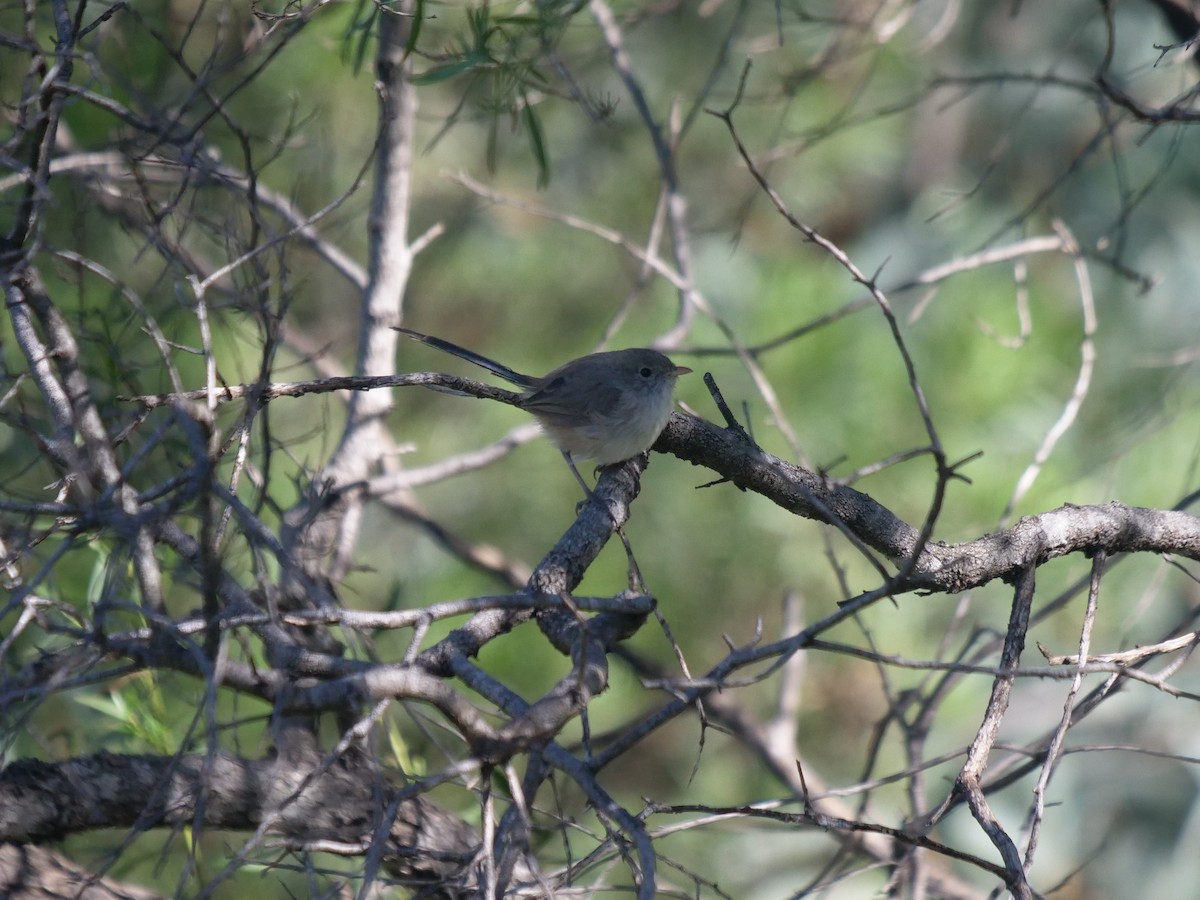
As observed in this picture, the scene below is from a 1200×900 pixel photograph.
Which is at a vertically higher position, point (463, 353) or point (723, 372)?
point (723, 372)

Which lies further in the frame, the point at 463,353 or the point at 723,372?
the point at 723,372

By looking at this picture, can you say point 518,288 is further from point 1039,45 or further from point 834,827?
point 1039,45

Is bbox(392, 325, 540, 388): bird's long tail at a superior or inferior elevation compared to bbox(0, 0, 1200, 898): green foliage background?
inferior

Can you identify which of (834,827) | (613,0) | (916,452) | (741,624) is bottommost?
(834,827)

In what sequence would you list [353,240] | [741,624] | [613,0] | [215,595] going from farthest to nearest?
[353,240], [741,624], [613,0], [215,595]

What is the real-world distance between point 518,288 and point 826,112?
2021 mm

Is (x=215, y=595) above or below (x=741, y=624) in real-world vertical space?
below

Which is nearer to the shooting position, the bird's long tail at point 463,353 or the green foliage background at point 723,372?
the bird's long tail at point 463,353

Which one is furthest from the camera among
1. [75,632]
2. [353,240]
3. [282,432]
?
[353,240]

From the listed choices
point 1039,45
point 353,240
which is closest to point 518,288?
point 353,240

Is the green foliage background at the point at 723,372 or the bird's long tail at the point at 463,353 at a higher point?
the green foliage background at the point at 723,372

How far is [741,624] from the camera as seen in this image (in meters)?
5.28

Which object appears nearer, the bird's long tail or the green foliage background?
the bird's long tail

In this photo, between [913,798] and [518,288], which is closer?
[913,798]
